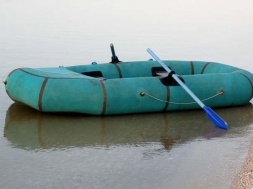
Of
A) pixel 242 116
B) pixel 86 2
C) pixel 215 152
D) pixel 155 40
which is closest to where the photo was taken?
pixel 215 152

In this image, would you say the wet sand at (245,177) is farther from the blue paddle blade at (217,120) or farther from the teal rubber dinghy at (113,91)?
the teal rubber dinghy at (113,91)

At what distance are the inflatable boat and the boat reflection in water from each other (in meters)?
0.17

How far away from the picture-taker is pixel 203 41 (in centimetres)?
1642

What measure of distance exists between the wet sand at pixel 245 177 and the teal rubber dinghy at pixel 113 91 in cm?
228

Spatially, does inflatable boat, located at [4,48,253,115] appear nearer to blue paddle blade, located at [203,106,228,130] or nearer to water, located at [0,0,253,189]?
water, located at [0,0,253,189]

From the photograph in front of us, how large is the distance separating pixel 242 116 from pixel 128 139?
7.71 ft

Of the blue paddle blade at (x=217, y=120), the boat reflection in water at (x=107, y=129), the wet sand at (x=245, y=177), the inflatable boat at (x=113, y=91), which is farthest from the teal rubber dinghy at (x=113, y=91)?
the wet sand at (x=245, y=177)

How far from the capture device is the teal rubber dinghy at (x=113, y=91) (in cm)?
722

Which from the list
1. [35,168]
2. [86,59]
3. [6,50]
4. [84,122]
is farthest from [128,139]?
[6,50]

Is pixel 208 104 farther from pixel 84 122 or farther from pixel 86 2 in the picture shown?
pixel 86 2

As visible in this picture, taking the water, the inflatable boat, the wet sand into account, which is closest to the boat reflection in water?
the water

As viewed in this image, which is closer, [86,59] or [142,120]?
[142,120]

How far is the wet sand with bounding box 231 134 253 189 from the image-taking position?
4797 mm

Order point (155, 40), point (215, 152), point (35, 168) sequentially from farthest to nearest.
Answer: point (155, 40) < point (215, 152) < point (35, 168)
